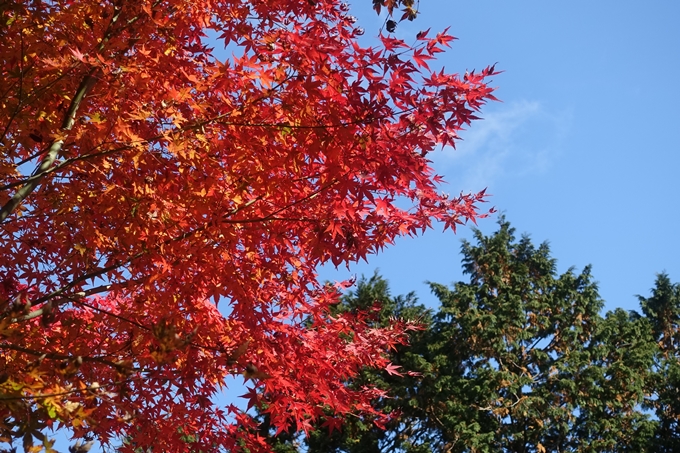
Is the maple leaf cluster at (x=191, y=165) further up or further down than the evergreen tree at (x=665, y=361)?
further down

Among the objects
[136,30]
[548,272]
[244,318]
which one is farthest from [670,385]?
[136,30]

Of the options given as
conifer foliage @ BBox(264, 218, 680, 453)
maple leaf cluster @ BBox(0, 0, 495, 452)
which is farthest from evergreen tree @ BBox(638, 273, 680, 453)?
maple leaf cluster @ BBox(0, 0, 495, 452)

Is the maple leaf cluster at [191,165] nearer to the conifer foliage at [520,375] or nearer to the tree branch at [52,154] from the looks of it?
the tree branch at [52,154]

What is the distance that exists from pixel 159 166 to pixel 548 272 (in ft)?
54.9

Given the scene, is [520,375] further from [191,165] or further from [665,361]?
[191,165]

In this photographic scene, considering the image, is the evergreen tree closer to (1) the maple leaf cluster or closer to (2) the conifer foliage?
(2) the conifer foliage

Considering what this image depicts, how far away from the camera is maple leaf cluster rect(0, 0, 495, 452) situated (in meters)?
3.76

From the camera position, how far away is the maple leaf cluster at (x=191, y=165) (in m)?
3.76

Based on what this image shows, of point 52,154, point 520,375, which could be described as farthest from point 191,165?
point 520,375

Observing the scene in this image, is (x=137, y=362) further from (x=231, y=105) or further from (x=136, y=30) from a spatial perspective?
(x=136, y=30)

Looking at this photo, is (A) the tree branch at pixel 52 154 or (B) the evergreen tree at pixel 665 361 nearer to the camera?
(A) the tree branch at pixel 52 154

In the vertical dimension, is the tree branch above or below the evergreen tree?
below

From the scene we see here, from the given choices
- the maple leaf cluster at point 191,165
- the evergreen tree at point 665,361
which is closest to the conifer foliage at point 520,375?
the evergreen tree at point 665,361

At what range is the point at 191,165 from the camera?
159 inches
